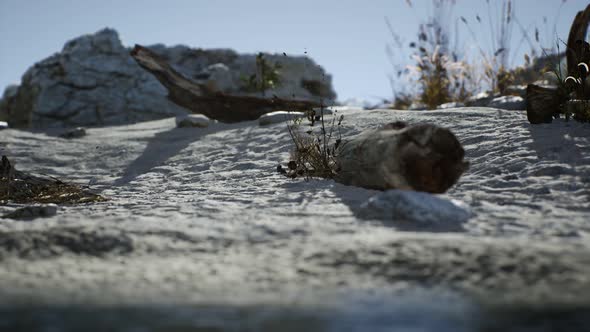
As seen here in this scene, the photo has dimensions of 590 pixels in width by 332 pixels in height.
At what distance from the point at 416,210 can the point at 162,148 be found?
474 cm

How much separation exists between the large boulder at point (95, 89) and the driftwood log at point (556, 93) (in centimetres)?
710

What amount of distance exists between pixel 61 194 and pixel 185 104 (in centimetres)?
463

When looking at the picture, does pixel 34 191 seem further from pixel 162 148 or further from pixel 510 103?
pixel 510 103

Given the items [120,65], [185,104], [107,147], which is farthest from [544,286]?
[120,65]

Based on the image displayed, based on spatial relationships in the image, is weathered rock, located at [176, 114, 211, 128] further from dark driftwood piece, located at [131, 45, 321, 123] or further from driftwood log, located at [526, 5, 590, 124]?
driftwood log, located at [526, 5, 590, 124]

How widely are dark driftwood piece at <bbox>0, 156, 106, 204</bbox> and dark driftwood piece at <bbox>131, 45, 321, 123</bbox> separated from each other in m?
4.02

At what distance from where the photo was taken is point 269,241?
2424 mm

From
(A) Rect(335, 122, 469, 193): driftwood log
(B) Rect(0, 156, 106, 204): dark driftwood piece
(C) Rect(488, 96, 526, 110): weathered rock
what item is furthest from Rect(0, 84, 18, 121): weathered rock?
(A) Rect(335, 122, 469, 193): driftwood log

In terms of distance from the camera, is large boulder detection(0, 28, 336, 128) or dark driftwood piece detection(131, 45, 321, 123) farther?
large boulder detection(0, 28, 336, 128)

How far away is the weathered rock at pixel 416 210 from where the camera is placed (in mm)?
2705

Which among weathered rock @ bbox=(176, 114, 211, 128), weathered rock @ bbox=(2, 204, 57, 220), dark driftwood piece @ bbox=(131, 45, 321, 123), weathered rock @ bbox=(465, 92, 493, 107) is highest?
dark driftwood piece @ bbox=(131, 45, 321, 123)

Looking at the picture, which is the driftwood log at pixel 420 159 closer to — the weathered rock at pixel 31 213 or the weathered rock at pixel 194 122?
the weathered rock at pixel 31 213

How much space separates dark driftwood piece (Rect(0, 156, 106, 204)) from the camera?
4.07 meters

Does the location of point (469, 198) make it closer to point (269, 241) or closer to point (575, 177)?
point (575, 177)
